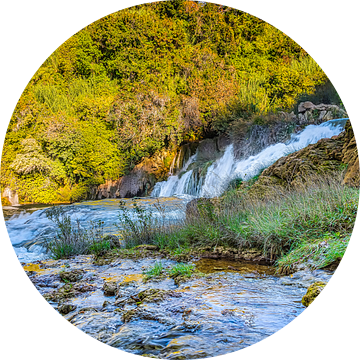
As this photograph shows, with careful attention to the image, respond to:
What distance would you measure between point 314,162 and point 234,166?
101 inches

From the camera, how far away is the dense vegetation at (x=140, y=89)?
16.7 feet

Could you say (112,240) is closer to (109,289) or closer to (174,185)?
(109,289)

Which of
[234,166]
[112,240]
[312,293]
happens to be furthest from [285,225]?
[234,166]

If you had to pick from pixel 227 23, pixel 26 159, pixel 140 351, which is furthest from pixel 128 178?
pixel 140 351

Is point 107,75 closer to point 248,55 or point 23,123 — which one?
point 23,123

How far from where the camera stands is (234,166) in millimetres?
7863

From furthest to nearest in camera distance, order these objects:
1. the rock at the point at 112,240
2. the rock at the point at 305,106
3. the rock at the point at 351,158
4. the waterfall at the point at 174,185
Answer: the waterfall at the point at 174,185 < the rock at the point at 305,106 < the rock at the point at 112,240 < the rock at the point at 351,158

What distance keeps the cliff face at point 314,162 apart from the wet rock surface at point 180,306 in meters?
2.24

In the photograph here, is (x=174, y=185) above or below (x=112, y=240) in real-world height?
above

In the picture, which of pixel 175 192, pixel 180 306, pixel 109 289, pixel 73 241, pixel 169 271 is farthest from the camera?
pixel 175 192

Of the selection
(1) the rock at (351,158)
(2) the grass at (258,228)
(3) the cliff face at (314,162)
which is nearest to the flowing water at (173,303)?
(2) the grass at (258,228)

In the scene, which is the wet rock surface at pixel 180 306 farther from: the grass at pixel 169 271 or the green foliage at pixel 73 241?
the green foliage at pixel 73 241

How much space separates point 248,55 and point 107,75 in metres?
3.03

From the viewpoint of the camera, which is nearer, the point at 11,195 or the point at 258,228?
the point at 258,228
